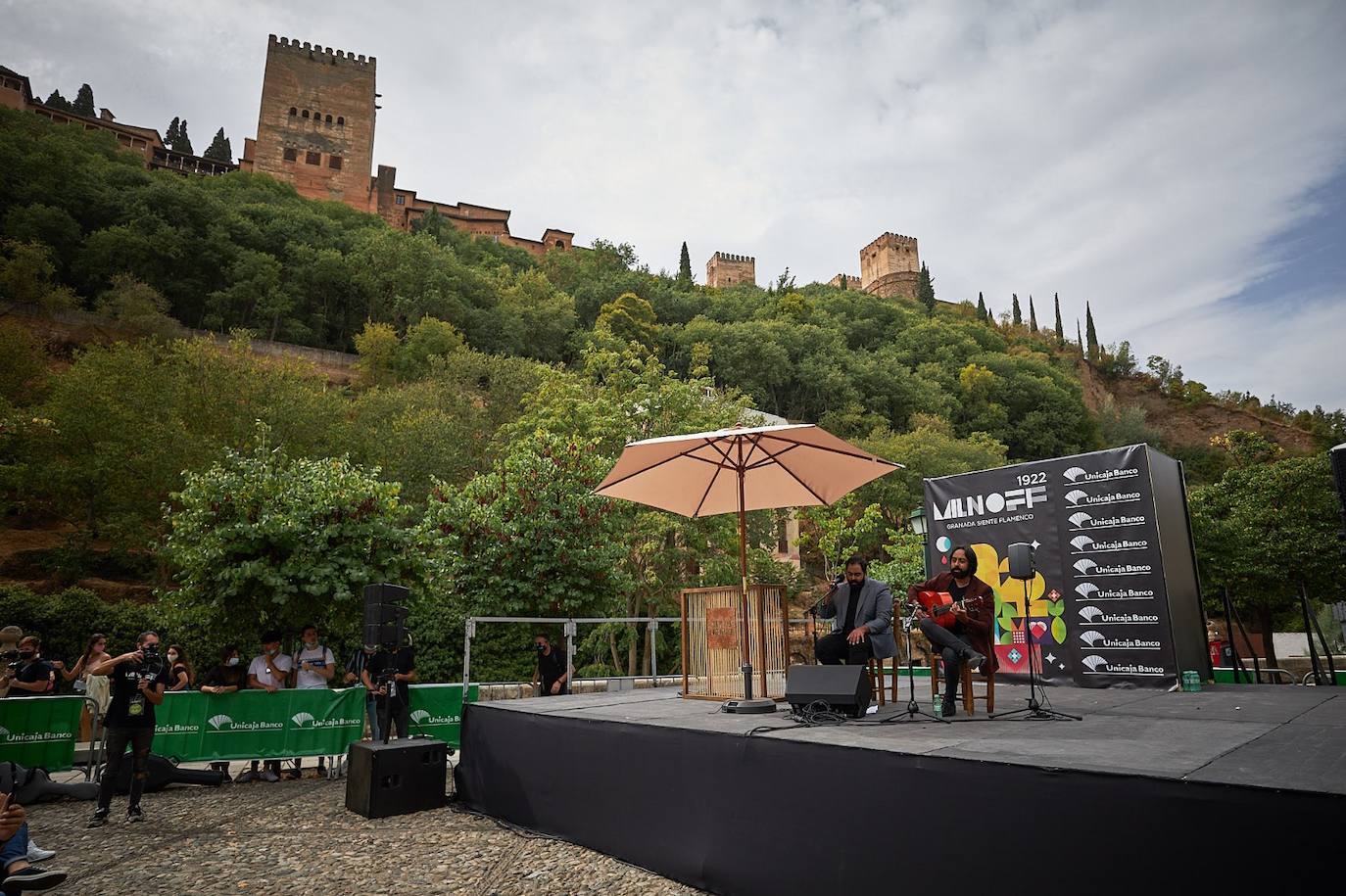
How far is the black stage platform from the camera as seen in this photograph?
8.80 feet

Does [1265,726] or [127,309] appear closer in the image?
[1265,726]

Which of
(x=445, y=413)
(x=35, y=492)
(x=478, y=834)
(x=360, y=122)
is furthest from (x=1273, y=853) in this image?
(x=360, y=122)

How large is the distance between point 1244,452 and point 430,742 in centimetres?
3207

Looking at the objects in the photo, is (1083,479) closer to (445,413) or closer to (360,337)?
(445,413)

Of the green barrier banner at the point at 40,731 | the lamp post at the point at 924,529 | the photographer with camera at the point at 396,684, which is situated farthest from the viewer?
the lamp post at the point at 924,529

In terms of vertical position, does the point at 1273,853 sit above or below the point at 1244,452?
below

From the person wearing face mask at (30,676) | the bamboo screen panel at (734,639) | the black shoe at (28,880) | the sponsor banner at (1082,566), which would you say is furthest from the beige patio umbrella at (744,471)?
the person wearing face mask at (30,676)

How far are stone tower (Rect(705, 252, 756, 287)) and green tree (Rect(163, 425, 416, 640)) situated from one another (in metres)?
93.4

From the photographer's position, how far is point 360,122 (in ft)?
242

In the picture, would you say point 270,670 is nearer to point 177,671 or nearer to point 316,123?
point 177,671

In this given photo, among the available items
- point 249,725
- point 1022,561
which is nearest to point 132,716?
point 249,725

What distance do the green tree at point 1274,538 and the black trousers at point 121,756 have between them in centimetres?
2511

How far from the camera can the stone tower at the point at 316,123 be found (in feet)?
230

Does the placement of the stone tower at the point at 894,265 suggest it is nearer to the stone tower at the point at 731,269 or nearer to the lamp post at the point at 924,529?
the stone tower at the point at 731,269
